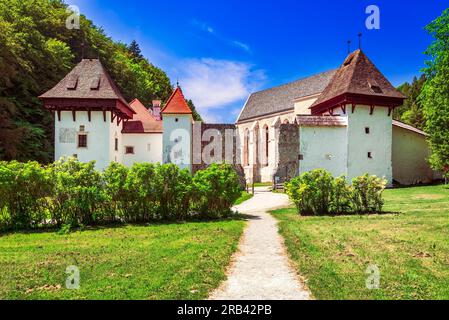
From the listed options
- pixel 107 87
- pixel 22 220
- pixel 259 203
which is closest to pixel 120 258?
pixel 22 220

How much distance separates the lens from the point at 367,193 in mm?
14000

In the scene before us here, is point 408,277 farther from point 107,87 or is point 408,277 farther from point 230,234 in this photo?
point 107,87

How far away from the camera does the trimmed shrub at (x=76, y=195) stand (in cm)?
1219

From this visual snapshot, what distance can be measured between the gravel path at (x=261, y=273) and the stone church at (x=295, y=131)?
16.3 metres

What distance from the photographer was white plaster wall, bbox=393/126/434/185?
28000mm

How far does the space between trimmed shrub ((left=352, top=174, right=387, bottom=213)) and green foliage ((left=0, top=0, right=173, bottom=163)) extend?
22.9 meters

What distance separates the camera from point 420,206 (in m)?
15.2

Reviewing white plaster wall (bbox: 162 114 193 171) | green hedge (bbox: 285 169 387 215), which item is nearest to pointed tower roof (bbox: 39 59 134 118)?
white plaster wall (bbox: 162 114 193 171)

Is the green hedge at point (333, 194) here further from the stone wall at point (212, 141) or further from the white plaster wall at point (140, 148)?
the stone wall at point (212, 141)

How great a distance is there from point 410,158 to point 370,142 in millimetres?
5001

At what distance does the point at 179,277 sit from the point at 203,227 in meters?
5.56

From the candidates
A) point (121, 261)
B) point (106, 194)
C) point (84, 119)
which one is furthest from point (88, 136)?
point (121, 261)

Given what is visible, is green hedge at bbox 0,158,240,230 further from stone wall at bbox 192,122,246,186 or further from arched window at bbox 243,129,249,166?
arched window at bbox 243,129,249,166

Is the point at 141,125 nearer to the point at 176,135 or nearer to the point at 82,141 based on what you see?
the point at 176,135
